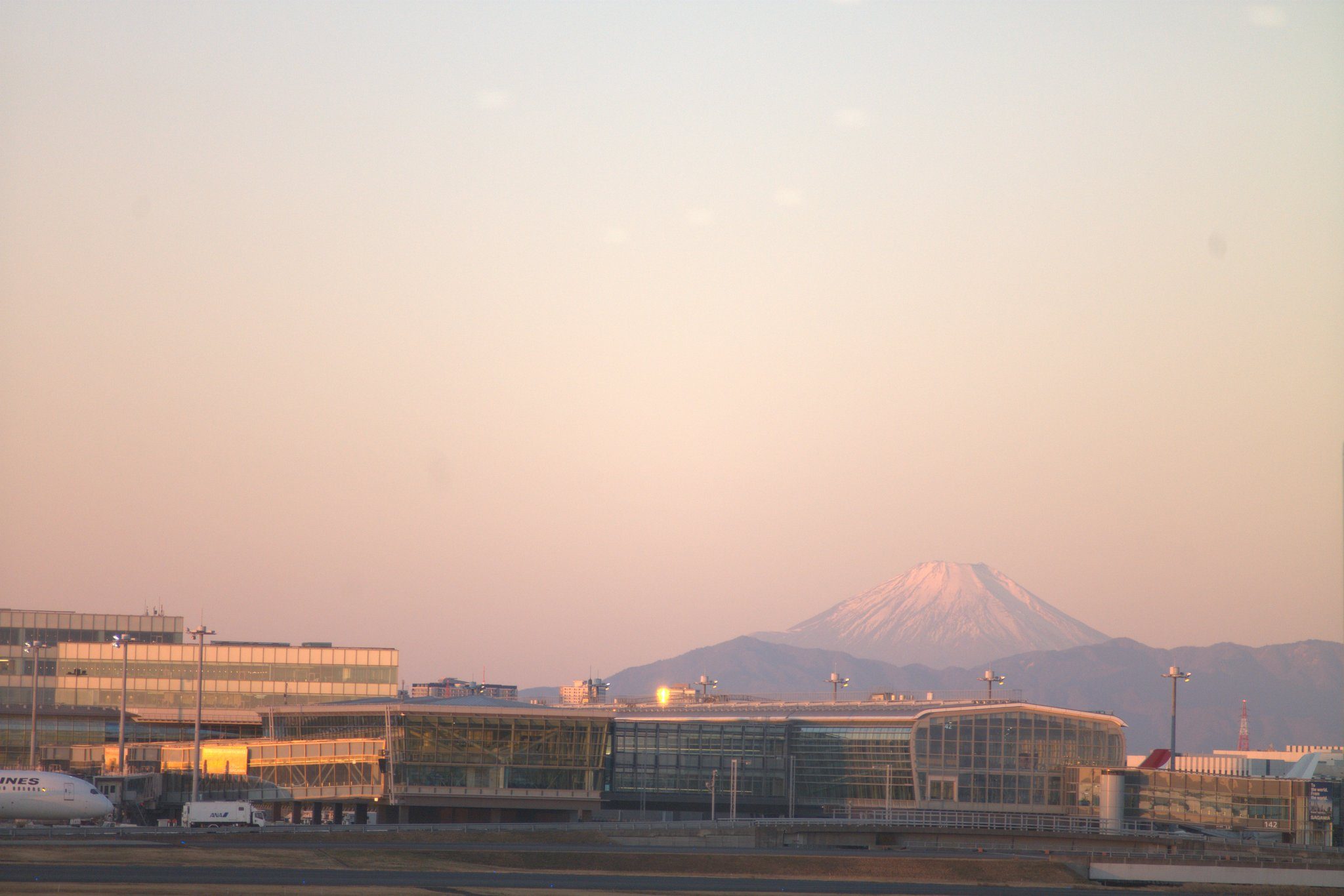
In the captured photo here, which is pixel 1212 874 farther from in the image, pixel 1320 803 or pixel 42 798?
pixel 42 798

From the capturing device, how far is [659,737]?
150625 millimetres

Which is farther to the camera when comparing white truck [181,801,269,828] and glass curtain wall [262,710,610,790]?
glass curtain wall [262,710,610,790]

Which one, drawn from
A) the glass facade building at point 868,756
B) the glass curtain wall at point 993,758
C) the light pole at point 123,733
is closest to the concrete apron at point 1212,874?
the glass facade building at point 868,756

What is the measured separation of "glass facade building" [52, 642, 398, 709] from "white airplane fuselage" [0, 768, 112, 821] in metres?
69.5

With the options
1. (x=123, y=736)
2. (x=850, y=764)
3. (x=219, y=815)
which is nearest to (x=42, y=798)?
(x=219, y=815)

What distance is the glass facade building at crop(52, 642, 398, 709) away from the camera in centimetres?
18075

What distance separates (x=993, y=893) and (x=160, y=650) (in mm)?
125987

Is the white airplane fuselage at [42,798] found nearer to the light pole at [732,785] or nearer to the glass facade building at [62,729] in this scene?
the glass facade building at [62,729]

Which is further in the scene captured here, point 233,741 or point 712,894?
point 233,741

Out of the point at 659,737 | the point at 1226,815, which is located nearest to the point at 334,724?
the point at 659,737

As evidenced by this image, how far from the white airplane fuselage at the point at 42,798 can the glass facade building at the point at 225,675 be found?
6947 centimetres

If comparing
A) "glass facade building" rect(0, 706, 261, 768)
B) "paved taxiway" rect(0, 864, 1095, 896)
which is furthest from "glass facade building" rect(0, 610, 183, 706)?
"paved taxiway" rect(0, 864, 1095, 896)

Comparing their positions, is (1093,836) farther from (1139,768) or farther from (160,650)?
(160,650)

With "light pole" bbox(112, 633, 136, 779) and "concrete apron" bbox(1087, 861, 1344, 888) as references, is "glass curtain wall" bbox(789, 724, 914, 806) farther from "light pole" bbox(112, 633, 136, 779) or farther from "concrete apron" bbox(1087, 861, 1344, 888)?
"light pole" bbox(112, 633, 136, 779)
